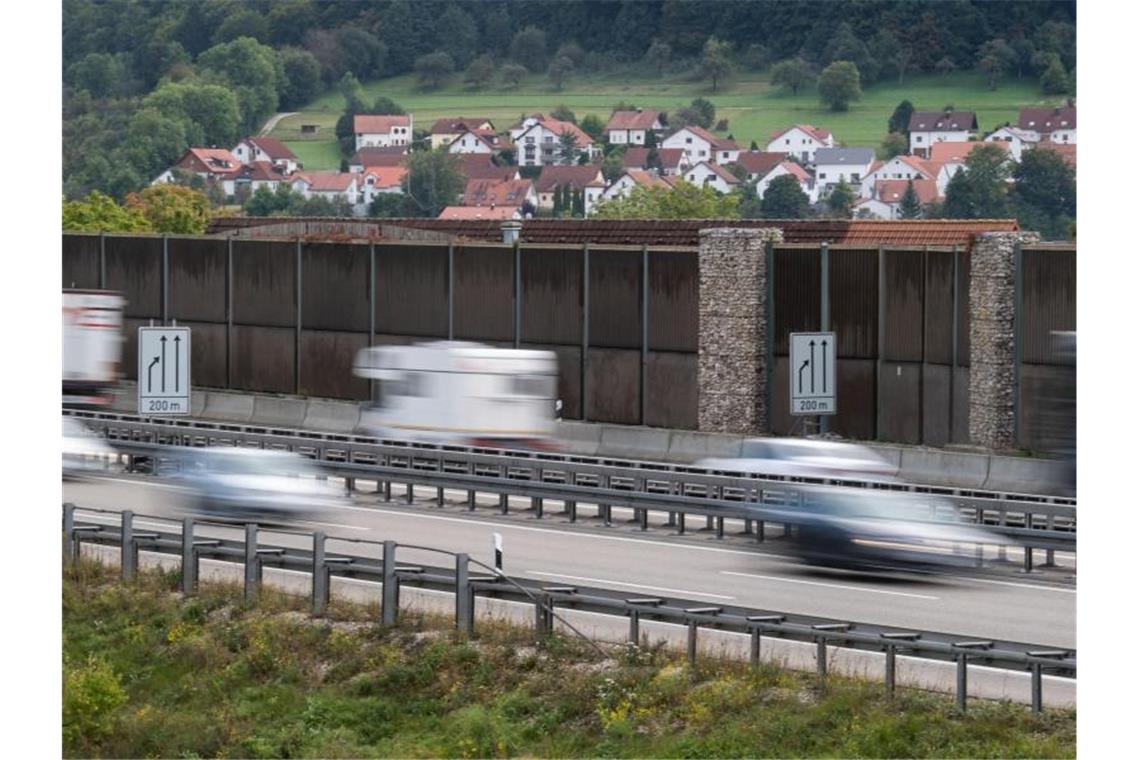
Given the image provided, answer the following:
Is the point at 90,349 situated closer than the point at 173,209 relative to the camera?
Yes

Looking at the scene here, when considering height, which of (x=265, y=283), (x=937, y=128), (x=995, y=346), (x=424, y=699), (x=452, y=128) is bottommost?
(x=424, y=699)

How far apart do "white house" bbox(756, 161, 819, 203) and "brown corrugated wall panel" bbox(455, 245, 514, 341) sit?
109075 millimetres

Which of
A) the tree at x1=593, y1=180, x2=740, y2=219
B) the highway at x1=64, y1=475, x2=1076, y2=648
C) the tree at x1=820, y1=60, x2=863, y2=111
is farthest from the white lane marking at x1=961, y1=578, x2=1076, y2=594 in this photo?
the tree at x1=820, y1=60, x2=863, y2=111

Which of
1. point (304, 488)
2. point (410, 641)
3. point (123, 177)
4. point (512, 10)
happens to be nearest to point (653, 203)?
point (123, 177)

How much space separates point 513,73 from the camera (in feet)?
589

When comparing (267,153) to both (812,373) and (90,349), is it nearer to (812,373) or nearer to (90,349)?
(90,349)

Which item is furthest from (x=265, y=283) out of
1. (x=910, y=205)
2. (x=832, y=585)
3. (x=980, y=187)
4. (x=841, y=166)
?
(x=841, y=166)

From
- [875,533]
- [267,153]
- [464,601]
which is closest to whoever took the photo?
[464,601]

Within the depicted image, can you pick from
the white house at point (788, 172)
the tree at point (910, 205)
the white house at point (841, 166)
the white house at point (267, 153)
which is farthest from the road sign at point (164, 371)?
the white house at point (788, 172)

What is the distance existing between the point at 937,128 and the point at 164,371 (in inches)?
4976

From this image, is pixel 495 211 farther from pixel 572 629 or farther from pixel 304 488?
pixel 572 629

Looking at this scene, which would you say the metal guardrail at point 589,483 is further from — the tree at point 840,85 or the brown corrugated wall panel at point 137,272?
the tree at point 840,85

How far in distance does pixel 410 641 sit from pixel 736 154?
142450mm

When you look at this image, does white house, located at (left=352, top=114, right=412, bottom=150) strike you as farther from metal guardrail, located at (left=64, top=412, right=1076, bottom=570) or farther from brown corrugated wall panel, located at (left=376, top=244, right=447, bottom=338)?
metal guardrail, located at (left=64, top=412, right=1076, bottom=570)
